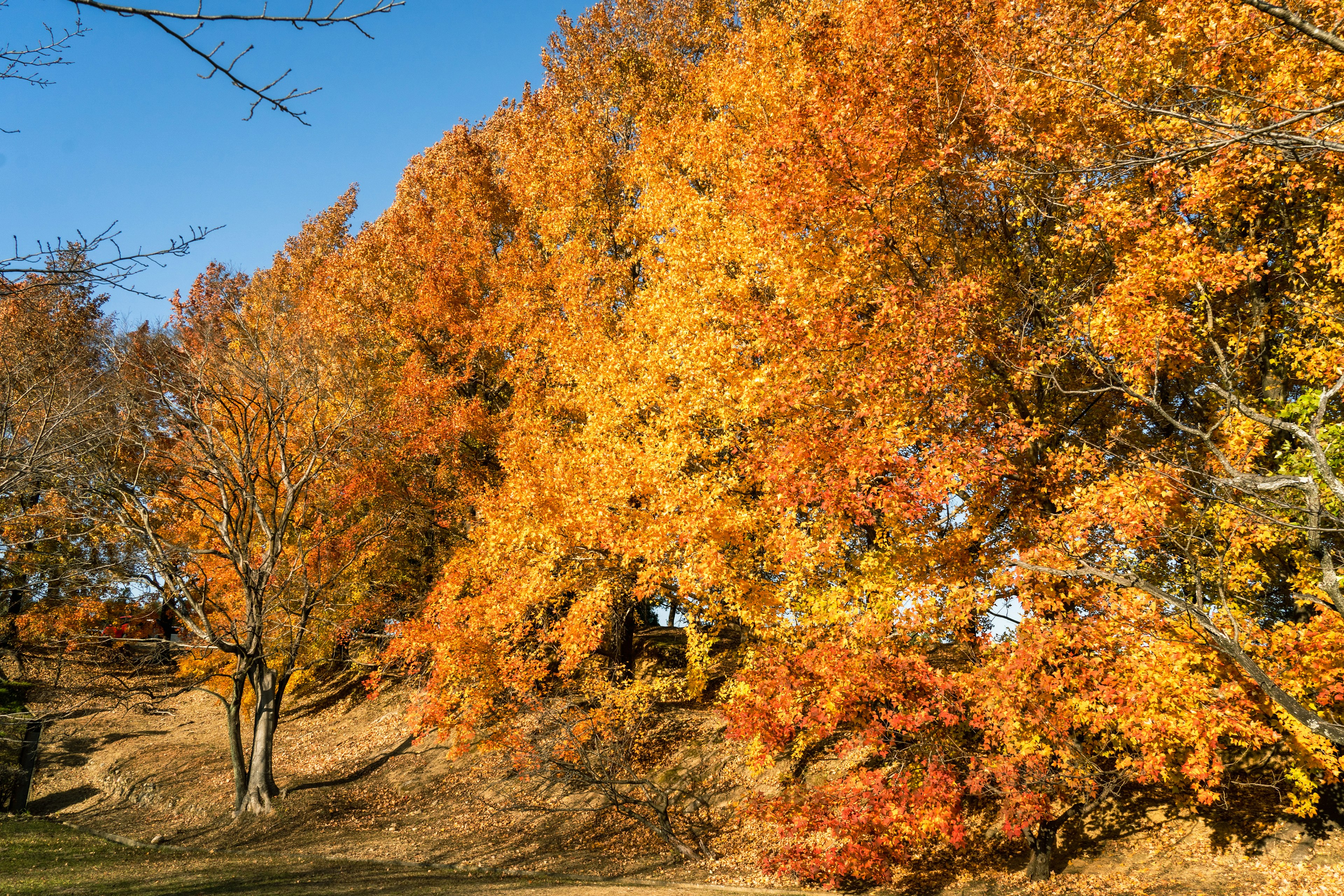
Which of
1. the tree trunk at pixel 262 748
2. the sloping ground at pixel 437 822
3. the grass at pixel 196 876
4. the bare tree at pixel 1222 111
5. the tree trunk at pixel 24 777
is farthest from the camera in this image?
the tree trunk at pixel 24 777

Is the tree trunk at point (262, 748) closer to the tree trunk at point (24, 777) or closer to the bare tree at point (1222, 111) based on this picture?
the tree trunk at point (24, 777)

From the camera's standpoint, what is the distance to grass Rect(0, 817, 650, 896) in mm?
10625

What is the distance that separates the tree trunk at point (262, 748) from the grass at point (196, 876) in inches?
93.9

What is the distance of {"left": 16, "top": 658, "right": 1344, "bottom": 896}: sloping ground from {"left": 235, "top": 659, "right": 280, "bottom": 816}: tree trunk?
0.41 metres

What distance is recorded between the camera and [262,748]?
17609 millimetres

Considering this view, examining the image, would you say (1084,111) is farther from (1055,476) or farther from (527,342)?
(527,342)

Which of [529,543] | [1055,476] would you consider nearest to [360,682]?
[529,543]

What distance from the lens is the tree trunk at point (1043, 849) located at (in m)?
11.6

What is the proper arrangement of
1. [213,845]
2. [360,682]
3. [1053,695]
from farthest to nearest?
[360,682] < [213,845] < [1053,695]

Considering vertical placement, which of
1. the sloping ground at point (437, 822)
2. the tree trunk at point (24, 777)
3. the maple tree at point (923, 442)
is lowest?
the sloping ground at point (437, 822)

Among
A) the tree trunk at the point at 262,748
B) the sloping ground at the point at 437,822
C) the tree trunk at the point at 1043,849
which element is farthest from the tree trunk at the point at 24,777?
the tree trunk at the point at 1043,849

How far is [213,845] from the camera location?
1591cm

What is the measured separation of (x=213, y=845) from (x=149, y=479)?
1097 cm

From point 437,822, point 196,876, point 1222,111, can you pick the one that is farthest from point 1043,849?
point 196,876
